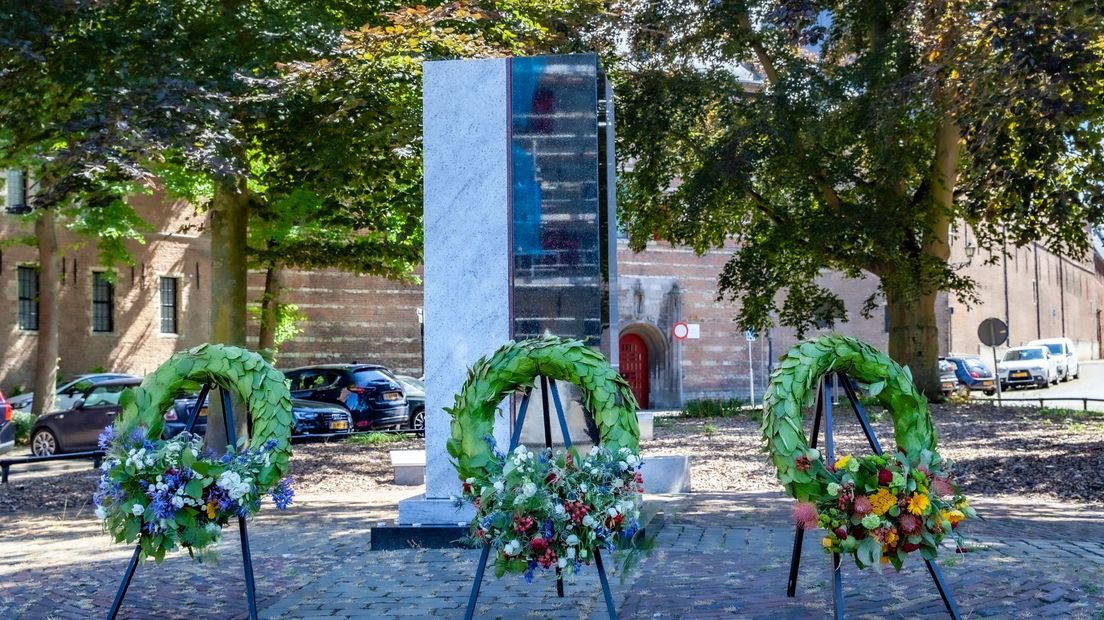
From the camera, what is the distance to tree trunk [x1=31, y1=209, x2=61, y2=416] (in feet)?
89.7

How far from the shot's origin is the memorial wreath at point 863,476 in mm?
5484

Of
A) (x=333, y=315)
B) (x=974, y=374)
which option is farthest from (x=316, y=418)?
(x=974, y=374)

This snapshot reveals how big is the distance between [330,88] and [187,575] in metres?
8.01

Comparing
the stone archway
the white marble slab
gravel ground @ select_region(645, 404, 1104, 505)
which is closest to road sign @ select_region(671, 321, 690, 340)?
the stone archway

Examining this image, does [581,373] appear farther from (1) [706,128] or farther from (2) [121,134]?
(1) [706,128]

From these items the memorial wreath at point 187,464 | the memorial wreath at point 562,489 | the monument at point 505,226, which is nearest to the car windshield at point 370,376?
the monument at point 505,226

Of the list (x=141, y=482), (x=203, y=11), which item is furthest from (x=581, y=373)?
(x=203, y=11)

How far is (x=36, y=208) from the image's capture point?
541 inches

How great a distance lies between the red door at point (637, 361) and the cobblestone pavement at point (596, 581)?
31.7 m

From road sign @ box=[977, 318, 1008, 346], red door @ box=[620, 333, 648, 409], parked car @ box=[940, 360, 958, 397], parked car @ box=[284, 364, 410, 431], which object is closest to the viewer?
parked car @ box=[284, 364, 410, 431]

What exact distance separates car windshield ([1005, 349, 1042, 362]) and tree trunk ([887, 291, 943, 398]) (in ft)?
68.3

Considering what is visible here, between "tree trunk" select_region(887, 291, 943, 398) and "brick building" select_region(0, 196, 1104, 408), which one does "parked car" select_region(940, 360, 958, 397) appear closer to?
"brick building" select_region(0, 196, 1104, 408)

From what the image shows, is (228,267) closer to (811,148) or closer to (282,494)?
(811,148)

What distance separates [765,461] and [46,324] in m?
20.1
